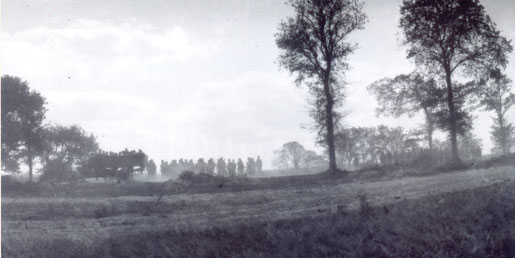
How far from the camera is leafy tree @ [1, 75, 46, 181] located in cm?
2891

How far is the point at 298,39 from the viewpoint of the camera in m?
20.0

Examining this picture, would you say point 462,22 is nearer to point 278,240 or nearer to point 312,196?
point 312,196

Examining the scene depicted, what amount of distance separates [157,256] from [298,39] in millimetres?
16494

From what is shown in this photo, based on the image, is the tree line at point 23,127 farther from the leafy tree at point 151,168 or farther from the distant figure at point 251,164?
the distant figure at point 251,164

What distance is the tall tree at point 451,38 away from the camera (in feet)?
65.0

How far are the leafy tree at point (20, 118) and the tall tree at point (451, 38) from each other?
32.2 m

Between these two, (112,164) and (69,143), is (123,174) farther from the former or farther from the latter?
(69,143)

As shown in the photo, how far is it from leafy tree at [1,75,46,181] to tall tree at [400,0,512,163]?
1269 inches

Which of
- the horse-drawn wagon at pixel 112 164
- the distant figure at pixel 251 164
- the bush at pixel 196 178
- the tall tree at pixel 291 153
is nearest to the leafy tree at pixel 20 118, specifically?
the horse-drawn wagon at pixel 112 164

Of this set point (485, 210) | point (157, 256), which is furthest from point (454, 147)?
point (157, 256)

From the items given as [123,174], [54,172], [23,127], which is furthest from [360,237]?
[54,172]

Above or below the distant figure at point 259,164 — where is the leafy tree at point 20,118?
above

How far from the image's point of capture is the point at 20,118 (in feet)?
101

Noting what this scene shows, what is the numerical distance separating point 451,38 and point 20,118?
1397 inches
